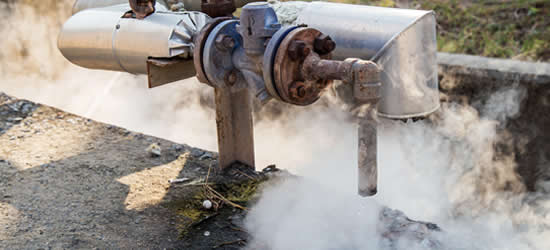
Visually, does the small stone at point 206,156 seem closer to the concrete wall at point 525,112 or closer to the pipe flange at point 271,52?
the pipe flange at point 271,52

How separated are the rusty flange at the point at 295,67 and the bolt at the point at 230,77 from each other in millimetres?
363

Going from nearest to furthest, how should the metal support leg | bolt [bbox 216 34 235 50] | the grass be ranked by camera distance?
bolt [bbox 216 34 235 50] → the metal support leg → the grass

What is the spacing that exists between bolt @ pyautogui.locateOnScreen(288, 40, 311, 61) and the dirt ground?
3.57 ft

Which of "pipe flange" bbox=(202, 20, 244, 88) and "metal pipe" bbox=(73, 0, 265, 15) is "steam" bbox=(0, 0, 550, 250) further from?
"metal pipe" bbox=(73, 0, 265, 15)

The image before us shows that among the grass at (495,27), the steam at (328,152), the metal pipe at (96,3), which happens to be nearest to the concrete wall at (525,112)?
the steam at (328,152)

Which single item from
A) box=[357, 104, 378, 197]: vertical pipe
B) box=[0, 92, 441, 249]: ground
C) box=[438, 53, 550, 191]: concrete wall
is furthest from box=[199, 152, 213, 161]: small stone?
box=[438, 53, 550, 191]: concrete wall

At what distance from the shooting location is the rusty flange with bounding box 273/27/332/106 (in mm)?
1756

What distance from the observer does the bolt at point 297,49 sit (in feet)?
5.74

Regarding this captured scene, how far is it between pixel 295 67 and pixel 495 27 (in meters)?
3.75

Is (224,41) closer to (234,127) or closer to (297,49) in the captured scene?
(297,49)

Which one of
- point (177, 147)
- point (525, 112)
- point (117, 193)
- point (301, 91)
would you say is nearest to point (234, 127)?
point (177, 147)

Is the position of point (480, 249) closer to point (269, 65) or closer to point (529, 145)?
point (269, 65)

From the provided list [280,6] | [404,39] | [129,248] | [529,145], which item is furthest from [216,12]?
[529,145]

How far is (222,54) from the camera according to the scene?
2.11m
